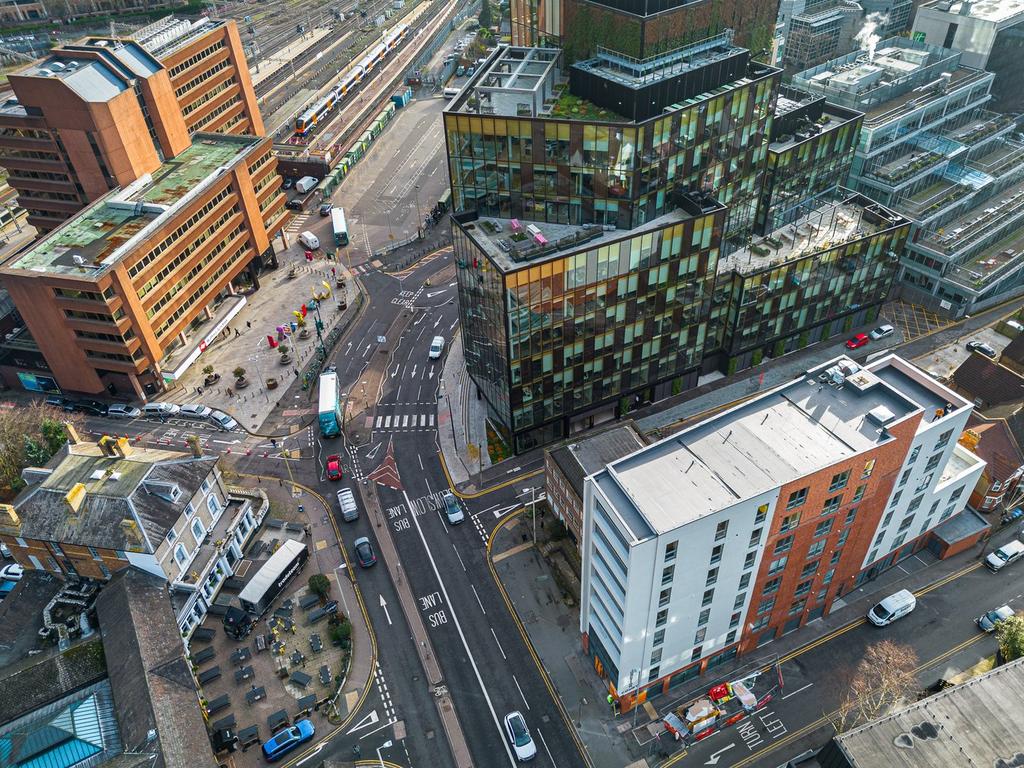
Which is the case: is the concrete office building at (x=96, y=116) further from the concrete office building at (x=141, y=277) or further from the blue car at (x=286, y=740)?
the blue car at (x=286, y=740)

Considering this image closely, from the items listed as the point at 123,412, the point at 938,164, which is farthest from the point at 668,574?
the point at 938,164

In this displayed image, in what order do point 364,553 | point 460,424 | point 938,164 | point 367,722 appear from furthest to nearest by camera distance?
point 938,164 < point 460,424 < point 364,553 < point 367,722

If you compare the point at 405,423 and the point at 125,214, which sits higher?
the point at 125,214

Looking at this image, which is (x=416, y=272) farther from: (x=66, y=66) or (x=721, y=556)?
(x=721, y=556)

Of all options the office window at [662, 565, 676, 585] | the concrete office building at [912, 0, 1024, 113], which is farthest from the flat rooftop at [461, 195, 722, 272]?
the concrete office building at [912, 0, 1024, 113]

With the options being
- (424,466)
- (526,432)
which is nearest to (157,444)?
(424,466)

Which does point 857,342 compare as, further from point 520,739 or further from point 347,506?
point 347,506
